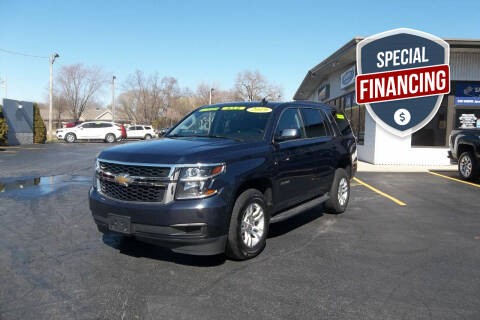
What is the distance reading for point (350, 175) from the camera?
7348 mm

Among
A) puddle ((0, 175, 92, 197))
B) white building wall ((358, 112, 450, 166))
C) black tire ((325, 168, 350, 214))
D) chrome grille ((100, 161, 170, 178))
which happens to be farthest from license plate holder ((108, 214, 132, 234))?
white building wall ((358, 112, 450, 166))

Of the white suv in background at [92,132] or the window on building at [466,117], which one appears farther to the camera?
the white suv in background at [92,132]

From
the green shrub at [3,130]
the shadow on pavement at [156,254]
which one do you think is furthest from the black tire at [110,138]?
the shadow on pavement at [156,254]

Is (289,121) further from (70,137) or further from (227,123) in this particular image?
(70,137)

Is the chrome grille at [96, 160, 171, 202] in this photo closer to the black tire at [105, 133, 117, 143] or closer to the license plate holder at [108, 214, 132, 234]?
the license plate holder at [108, 214, 132, 234]

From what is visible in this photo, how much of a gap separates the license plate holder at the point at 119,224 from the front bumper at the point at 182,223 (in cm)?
1

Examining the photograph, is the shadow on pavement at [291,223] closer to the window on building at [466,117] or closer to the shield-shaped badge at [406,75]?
the shield-shaped badge at [406,75]

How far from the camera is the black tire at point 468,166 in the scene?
10883 mm

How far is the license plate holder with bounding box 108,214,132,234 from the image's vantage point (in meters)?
4.05

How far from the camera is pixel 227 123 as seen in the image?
5.35 meters

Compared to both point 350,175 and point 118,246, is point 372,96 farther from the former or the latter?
point 118,246

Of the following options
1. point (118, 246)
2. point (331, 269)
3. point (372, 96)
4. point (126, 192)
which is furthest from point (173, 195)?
point (372, 96)

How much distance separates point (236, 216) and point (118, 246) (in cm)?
175

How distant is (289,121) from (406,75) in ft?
37.5
